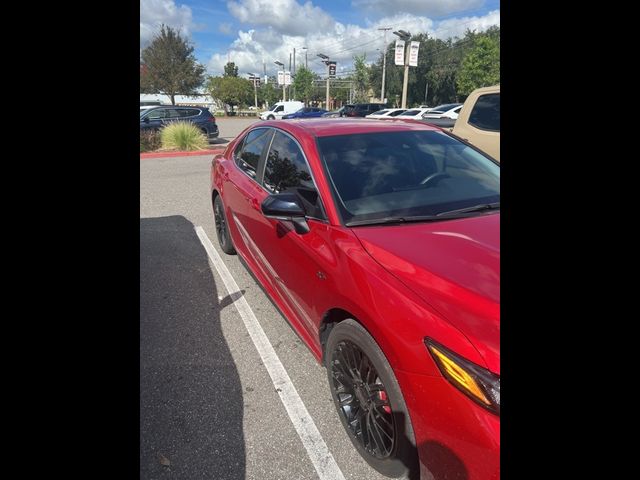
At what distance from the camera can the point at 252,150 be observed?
12.1 feet

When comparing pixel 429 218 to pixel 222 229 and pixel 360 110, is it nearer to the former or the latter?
pixel 222 229

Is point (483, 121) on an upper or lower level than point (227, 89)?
lower

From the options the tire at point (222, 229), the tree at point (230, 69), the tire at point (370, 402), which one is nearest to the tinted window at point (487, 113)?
the tire at point (222, 229)

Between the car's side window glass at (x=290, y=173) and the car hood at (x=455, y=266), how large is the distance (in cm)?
43

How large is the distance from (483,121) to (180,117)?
50.1 ft

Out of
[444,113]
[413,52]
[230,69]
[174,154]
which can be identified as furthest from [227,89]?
[174,154]

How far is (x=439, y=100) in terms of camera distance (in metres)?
56.9

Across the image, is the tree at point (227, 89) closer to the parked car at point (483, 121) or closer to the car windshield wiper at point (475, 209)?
the parked car at point (483, 121)

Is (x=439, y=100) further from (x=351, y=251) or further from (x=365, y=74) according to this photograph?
(x=351, y=251)

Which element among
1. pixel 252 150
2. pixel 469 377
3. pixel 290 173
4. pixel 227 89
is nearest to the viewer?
pixel 469 377

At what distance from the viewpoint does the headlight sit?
4.27 ft

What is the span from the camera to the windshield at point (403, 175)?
2.29 meters
